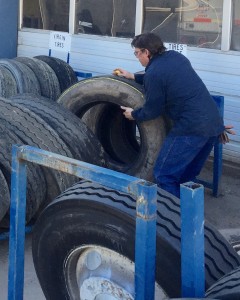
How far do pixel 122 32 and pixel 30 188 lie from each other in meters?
4.50

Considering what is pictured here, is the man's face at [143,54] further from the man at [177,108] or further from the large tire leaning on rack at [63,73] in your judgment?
the large tire leaning on rack at [63,73]

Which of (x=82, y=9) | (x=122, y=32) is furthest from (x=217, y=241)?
(x=82, y=9)

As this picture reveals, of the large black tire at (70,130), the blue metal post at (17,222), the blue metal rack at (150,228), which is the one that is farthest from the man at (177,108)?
the blue metal rack at (150,228)

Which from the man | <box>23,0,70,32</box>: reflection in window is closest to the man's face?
the man

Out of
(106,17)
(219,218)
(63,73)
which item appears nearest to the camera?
(219,218)

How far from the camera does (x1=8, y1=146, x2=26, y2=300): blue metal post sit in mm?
2678

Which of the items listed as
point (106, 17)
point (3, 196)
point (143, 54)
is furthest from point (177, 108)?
point (106, 17)

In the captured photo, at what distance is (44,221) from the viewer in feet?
9.33

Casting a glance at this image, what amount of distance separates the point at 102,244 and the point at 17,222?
40 cm

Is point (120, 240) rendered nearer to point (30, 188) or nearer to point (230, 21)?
point (30, 188)

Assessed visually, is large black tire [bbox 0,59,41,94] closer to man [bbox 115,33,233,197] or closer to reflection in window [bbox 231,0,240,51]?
man [bbox 115,33,233,197]

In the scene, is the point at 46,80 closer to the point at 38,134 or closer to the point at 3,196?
the point at 38,134

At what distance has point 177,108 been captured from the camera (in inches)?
205

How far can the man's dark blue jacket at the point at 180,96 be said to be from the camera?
504 cm
